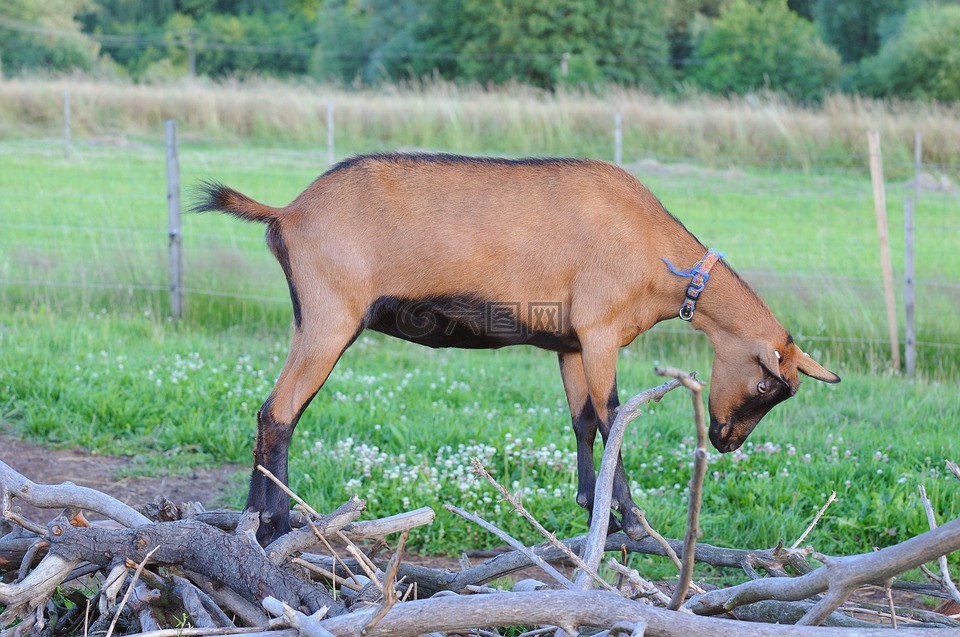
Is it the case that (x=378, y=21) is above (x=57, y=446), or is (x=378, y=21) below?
above

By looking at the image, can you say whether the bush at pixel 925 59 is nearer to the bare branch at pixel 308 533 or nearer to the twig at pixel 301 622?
the bare branch at pixel 308 533

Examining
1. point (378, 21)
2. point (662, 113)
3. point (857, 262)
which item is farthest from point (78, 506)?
point (378, 21)

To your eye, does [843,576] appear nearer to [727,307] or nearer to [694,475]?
[694,475]

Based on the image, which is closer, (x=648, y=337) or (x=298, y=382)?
(x=298, y=382)

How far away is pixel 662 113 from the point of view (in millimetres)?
17625

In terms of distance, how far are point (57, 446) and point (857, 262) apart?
782 cm

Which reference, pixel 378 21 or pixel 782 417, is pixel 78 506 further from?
pixel 378 21

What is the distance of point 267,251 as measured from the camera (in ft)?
35.7

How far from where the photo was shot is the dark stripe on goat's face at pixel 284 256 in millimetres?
3771

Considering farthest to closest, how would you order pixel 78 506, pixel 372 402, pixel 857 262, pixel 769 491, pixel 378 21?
pixel 378 21
pixel 857 262
pixel 372 402
pixel 769 491
pixel 78 506

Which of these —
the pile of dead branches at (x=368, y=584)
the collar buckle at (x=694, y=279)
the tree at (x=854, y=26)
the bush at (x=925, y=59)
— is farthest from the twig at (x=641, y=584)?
the tree at (x=854, y=26)

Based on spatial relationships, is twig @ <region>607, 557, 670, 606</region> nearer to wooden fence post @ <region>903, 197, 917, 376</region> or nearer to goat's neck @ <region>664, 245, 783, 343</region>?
goat's neck @ <region>664, 245, 783, 343</region>

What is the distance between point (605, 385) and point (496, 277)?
58cm

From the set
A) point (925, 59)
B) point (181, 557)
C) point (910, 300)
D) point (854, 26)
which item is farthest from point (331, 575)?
point (854, 26)
